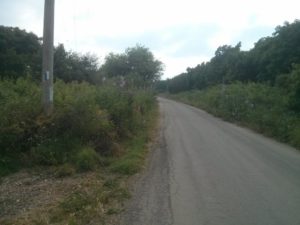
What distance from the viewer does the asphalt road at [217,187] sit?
786 centimetres

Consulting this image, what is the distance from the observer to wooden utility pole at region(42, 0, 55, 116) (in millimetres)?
13562

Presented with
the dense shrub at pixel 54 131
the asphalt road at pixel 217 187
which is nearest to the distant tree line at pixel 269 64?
the asphalt road at pixel 217 187

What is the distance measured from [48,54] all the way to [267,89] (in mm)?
24893

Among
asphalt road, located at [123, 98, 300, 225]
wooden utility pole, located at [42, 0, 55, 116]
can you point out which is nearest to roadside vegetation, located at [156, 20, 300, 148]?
asphalt road, located at [123, 98, 300, 225]

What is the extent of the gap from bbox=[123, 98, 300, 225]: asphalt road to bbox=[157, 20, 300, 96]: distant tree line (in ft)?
45.9

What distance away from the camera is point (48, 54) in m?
13.8

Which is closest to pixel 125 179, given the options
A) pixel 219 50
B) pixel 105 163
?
pixel 105 163

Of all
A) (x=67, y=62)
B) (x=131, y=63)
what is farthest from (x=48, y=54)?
(x=131, y=63)

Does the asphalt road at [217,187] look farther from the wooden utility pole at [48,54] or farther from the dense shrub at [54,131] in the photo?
the wooden utility pole at [48,54]

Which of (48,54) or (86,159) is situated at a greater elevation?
(48,54)

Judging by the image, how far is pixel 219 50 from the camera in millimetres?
82812

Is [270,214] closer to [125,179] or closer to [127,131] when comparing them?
[125,179]

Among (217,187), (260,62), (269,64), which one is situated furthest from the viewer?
(260,62)

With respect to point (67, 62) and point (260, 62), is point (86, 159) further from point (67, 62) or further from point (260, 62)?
point (260, 62)
